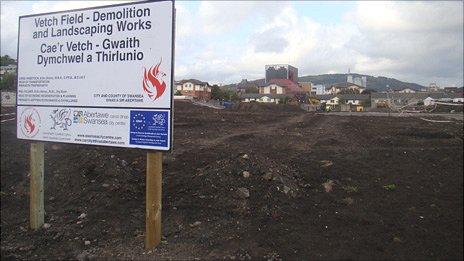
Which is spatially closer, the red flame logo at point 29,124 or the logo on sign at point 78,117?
the logo on sign at point 78,117

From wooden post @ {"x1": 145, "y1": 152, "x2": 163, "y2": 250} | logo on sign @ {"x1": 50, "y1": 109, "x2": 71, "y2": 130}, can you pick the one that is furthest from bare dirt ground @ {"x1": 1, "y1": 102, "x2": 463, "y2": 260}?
logo on sign @ {"x1": 50, "y1": 109, "x2": 71, "y2": 130}

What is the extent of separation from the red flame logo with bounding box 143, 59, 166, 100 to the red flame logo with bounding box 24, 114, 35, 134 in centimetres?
212

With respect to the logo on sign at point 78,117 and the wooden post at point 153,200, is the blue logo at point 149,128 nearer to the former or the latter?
the wooden post at point 153,200

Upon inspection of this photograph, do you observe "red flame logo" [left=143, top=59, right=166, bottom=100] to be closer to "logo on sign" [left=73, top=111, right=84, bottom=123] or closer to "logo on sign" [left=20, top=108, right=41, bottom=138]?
"logo on sign" [left=73, top=111, right=84, bottom=123]

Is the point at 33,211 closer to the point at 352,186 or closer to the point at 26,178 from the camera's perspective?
the point at 26,178

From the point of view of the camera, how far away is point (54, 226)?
5617 millimetres

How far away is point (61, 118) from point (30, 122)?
2.13ft

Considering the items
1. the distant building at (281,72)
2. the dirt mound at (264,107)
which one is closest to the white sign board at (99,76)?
the dirt mound at (264,107)

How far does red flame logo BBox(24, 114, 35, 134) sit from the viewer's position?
18.0 ft

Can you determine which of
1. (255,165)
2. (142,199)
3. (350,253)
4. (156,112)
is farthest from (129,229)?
(350,253)

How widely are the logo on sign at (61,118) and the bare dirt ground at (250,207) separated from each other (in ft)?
4.88

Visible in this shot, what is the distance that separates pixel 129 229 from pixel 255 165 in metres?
2.49

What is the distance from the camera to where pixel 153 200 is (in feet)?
15.3

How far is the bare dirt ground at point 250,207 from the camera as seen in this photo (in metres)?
4.41
